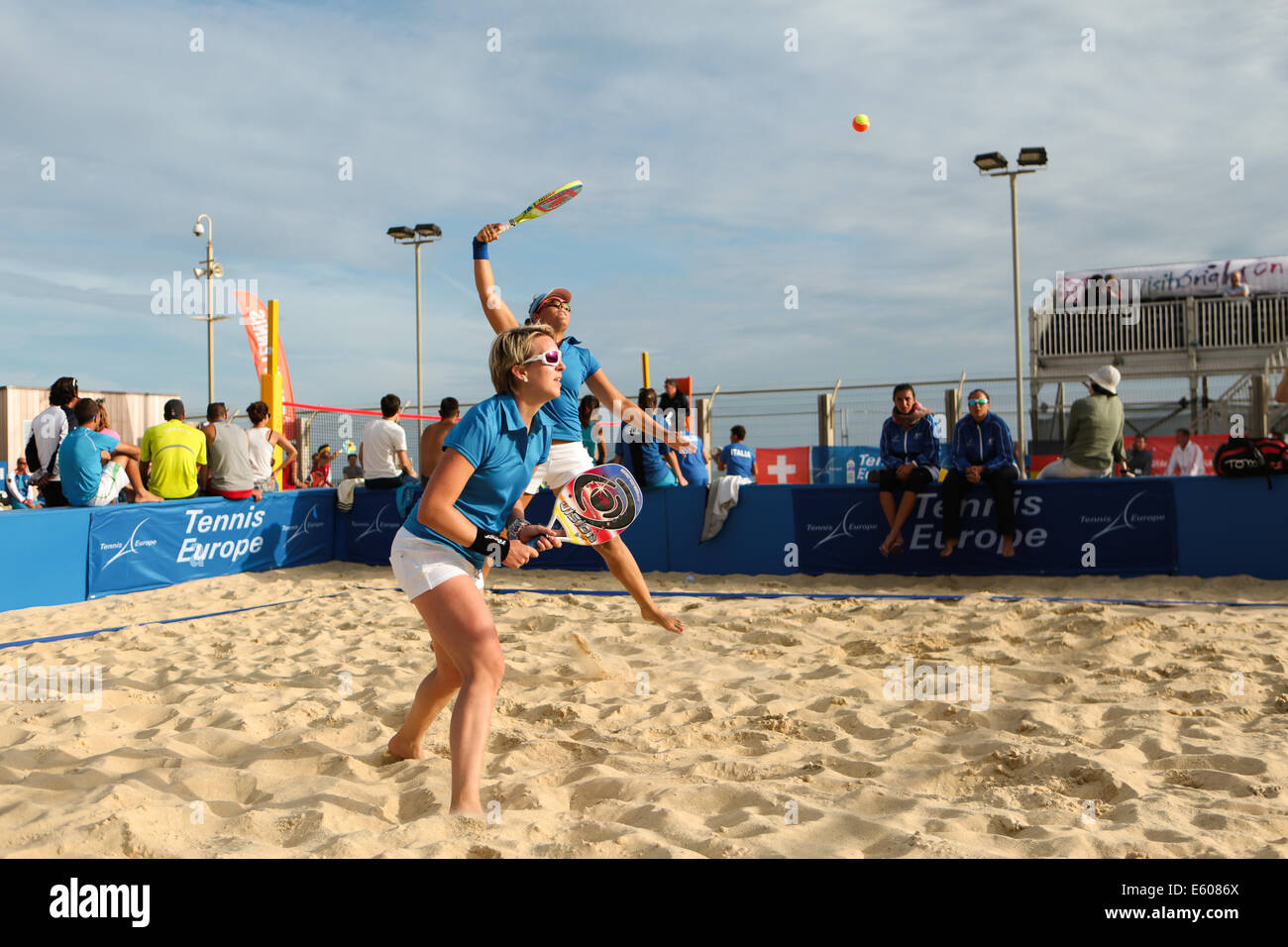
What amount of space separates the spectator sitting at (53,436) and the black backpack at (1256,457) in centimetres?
982

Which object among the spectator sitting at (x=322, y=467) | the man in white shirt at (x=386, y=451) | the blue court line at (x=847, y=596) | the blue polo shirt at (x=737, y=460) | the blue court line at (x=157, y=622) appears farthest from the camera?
the spectator sitting at (x=322, y=467)

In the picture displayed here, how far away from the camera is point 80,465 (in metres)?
8.28

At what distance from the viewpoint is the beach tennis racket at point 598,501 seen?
4.23 m

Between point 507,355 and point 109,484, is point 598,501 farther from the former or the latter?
point 109,484

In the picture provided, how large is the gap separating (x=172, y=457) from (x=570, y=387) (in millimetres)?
6070

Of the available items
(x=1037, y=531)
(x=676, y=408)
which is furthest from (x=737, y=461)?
(x=1037, y=531)

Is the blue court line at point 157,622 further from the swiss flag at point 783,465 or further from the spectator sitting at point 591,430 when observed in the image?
the swiss flag at point 783,465

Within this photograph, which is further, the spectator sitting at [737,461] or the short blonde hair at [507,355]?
the spectator sitting at [737,461]

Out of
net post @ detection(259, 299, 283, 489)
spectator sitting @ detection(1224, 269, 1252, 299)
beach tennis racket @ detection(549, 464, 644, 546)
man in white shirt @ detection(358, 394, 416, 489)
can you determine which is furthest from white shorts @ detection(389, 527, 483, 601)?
spectator sitting @ detection(1224, 269, 1252, 299)

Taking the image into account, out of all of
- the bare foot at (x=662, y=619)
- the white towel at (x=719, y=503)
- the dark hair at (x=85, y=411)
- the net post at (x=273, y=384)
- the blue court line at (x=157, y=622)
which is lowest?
the blue court line at (x=157, y=622)

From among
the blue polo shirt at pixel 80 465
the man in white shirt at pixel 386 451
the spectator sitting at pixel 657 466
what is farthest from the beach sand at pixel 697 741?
the man in white shirt at pixel 386 451

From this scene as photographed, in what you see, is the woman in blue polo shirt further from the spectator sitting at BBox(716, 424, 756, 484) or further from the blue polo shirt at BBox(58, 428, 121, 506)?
the spectator sitting at BBox(716, 424, 756, 484)

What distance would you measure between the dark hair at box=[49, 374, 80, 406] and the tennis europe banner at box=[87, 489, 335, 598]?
42.4 inches
